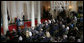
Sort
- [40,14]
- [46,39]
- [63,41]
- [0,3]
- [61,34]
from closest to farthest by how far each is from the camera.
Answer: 1. [63,41]
2. [46,39]
3. [61,34]
4. [0,3]
5. [40,14]

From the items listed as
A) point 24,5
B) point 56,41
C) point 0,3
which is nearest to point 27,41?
point 56,41

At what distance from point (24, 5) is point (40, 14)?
111 inches

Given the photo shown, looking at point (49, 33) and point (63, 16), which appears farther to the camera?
point (63, 16)

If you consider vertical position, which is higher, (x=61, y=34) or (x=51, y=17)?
(x=51, y=17)

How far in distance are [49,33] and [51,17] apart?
3.56ft

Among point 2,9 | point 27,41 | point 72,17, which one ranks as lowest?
point 27,41

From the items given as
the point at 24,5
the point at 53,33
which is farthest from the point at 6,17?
the point at 24,5

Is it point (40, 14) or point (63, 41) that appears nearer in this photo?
point (63, 41)

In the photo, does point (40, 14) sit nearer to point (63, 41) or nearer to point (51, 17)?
point (51, 17)

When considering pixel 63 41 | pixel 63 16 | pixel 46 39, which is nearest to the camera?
pixel 63 41

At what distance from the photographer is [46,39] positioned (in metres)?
6.85

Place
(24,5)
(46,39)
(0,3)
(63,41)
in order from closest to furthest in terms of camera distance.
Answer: (63,41) → (46,39) → (0,3) → (24,5)

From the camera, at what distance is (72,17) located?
1013cm

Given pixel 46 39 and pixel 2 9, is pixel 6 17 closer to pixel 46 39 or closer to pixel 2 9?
pixel 2 9
